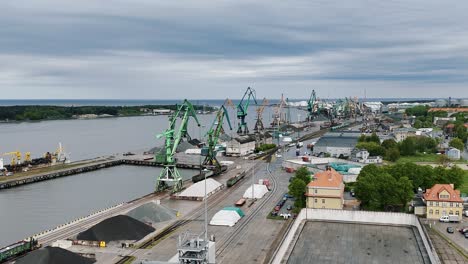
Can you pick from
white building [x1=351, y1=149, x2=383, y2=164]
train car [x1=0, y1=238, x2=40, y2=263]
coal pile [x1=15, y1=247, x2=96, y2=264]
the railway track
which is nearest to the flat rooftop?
the railway track

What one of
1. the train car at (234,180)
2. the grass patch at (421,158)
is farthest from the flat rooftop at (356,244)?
the grass patch at (421,158)

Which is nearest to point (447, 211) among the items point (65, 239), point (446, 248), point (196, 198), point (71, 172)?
point (446, 248)

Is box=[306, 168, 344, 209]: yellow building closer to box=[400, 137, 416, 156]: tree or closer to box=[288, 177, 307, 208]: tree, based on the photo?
box=[288, 177, 307, 208]: tree

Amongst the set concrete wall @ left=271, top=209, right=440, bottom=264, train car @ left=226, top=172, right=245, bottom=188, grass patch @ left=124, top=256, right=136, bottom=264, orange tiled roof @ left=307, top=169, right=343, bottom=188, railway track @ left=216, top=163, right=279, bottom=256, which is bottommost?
grass patch @ left=124, top=256, right=136, bottom=264

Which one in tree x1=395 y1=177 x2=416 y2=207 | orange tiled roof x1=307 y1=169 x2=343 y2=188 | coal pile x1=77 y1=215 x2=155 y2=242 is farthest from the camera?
orange tiled roof x1=307 y1=169 x2=343 y2=188

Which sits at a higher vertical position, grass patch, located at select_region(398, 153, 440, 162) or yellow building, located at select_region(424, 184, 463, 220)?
yellow building, located at select_region(424, 184, 463, 220)

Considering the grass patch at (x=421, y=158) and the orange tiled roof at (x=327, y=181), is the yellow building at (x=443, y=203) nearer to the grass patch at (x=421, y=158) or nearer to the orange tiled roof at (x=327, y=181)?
the orange tiled roof at (x=327, y=181)
